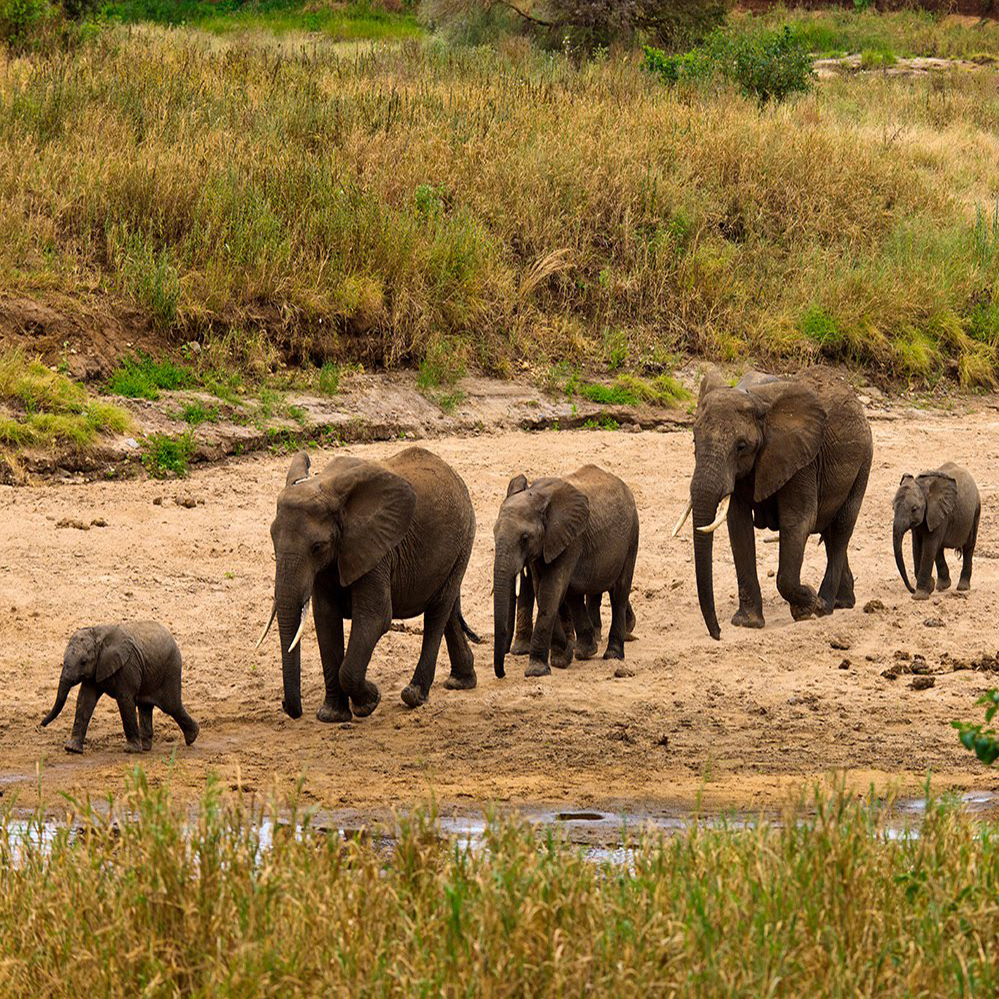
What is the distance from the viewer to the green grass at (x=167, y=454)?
1370cm

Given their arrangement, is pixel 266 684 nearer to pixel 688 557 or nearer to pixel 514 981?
pixel 688 557

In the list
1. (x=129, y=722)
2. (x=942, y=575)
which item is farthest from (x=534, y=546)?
(x=942, y=575)

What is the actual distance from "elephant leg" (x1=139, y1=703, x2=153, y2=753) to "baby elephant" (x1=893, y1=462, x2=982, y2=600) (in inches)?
201

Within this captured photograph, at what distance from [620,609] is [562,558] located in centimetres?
76

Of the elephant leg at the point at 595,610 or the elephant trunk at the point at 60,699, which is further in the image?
the elephant leg at the point at 595,610

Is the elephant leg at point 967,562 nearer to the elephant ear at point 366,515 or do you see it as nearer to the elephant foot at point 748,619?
the elephant foot at point 748,619

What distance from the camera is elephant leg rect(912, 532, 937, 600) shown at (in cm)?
1169

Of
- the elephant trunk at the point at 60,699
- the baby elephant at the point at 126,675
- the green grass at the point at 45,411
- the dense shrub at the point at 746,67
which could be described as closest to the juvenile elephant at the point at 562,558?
the baby elephant at the point at 126,675

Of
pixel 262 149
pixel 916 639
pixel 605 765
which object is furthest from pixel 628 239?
pixel 605 765

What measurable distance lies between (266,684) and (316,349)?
6.36 metres

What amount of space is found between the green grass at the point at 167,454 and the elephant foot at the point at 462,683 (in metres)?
4.32

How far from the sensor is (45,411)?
544 inches

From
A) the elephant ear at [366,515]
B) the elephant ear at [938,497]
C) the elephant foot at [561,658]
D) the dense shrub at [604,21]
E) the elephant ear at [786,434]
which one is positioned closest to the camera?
the elephant ear at [366,515]

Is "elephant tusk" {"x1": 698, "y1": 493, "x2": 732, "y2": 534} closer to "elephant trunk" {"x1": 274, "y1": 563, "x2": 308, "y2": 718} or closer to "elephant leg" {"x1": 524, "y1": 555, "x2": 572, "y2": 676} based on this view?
"elephant leg" {"x1": 524, "y1": 555, "x2": 572, "y2": 676}
